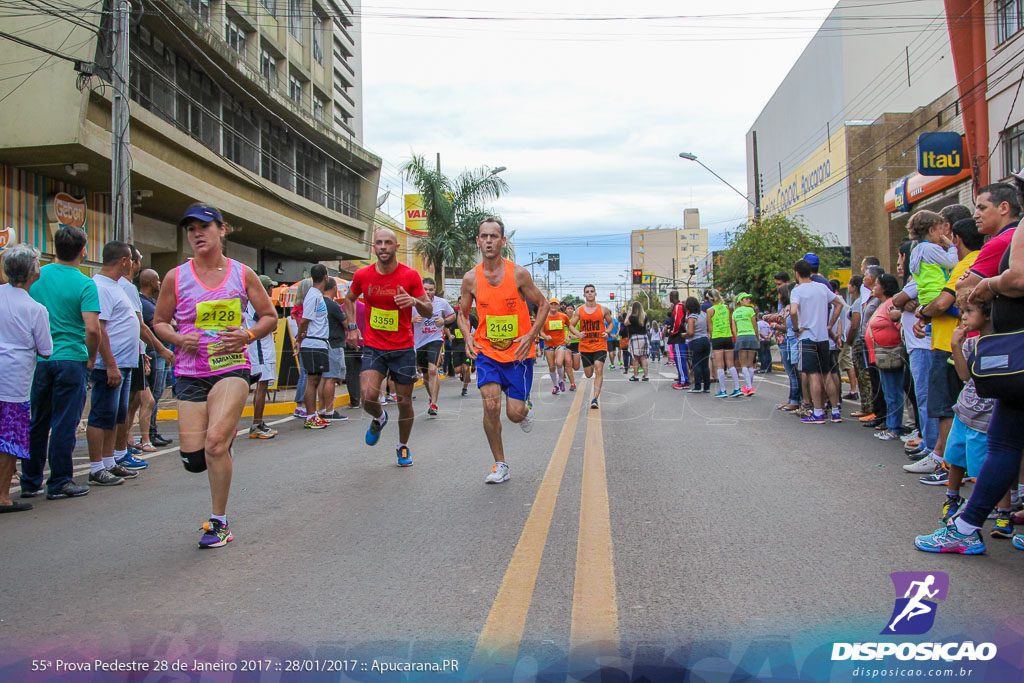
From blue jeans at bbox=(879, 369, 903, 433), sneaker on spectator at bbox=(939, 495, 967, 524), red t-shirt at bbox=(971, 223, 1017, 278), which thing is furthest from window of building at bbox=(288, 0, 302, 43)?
sneaker on spectator at bbox=(939, 495, 967, 524)

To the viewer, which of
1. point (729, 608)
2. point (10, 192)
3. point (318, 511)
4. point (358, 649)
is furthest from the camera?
point (10, 192)

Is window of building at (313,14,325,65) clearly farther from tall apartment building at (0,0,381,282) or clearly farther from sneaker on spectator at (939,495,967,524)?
sneaker on spectator at (939,495,967,524)

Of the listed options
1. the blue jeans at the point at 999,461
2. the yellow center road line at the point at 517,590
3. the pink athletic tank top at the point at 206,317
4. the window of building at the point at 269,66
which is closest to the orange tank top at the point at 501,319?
the yellow center road line at the point at 517,590

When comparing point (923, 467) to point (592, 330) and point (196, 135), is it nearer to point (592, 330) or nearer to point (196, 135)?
point (592, 330)

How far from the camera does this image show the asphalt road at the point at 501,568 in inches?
114

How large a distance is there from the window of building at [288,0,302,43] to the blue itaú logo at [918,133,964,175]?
1000 inches

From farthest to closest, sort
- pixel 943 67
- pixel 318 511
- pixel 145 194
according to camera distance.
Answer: pixel 943 67 → pixel 145 194 → pixel 318 511

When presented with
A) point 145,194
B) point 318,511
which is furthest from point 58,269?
point 145,194

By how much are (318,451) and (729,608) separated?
5565mm

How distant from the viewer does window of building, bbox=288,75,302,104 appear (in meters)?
34.5

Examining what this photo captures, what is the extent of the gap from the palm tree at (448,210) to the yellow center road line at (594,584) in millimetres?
23310

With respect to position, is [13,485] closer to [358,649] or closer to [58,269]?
[58,269]

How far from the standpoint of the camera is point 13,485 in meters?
6.54

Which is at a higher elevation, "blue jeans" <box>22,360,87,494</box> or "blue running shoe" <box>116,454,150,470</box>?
"blue jeans" <box>22,360,87,494</box>
